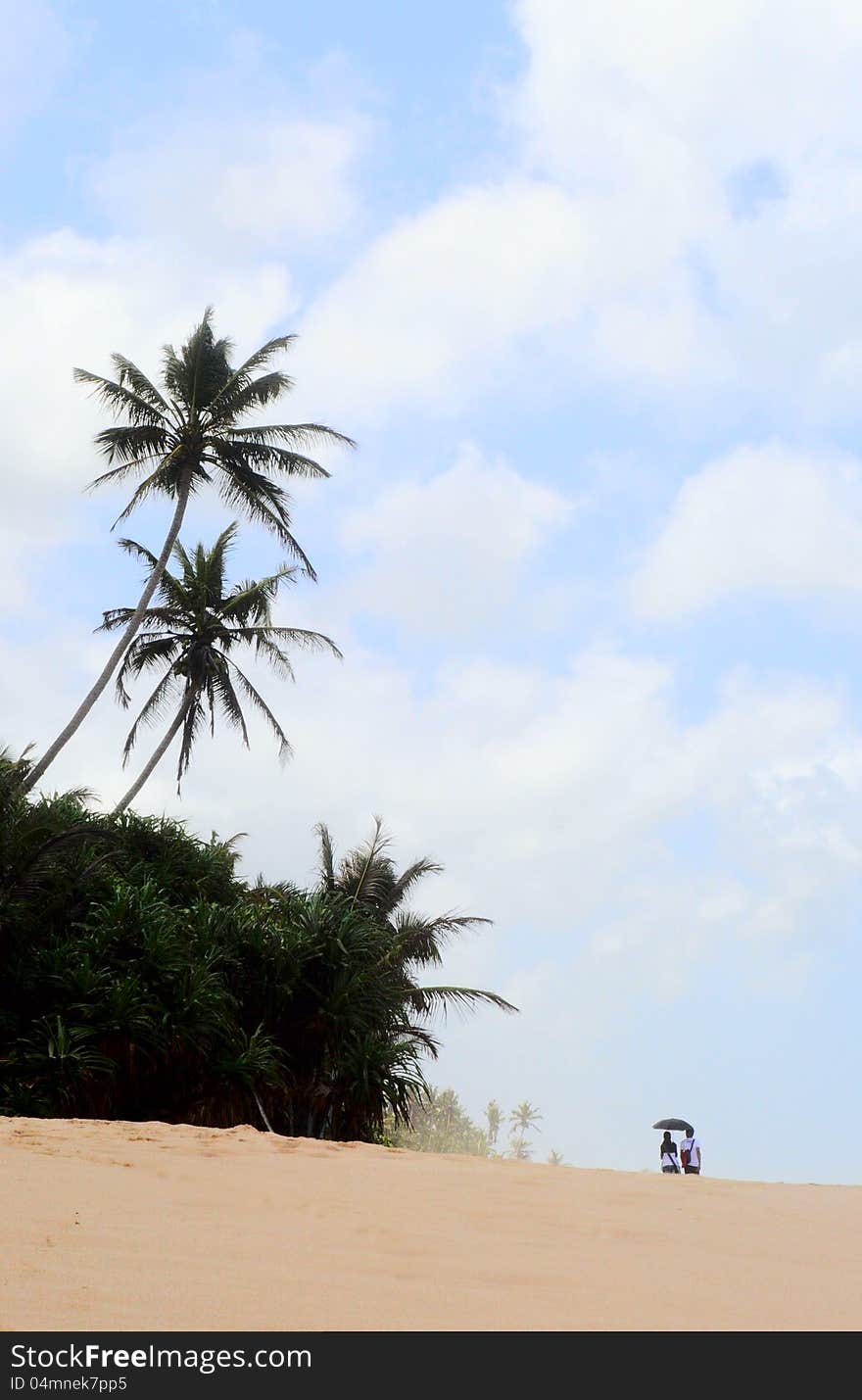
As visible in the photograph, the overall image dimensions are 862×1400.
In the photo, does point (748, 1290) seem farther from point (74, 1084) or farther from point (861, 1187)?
point (74, 1084)

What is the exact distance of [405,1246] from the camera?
15.0 feet

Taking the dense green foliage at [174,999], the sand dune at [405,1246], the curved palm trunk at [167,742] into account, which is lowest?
the sand dune at [405,1246]

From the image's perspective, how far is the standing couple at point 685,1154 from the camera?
17.4 meters

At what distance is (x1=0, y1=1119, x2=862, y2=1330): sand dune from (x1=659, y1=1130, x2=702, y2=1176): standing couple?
10.7 metres

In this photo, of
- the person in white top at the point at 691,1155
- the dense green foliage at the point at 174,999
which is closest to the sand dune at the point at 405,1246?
the dense green foliage at the point at 174,999

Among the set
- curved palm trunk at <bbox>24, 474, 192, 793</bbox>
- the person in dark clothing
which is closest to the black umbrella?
the person in dark clothing

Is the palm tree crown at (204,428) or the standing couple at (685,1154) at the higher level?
the palm tree crown at (204,428)

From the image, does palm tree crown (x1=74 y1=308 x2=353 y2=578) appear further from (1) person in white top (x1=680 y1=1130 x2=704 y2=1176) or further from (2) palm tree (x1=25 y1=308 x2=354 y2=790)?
(1) person in white top (x1=680 y1=1130 x2=704 y2=1176)

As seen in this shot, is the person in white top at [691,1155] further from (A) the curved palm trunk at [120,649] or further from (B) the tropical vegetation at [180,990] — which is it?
(A) the curved palm trunk at [120,649]

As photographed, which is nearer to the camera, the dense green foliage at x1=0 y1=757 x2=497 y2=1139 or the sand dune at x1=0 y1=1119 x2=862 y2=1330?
the sand dune at x1=0 y1=1119 x2=862 y2=1330

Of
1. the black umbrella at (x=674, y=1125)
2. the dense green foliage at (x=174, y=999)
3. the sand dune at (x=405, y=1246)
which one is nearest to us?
the sand dune at (x=405, y=1246)

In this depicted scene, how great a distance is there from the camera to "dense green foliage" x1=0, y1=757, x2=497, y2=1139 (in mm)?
13688

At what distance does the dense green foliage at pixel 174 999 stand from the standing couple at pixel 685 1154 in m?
4.17

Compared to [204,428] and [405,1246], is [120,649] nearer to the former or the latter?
[204,428]
